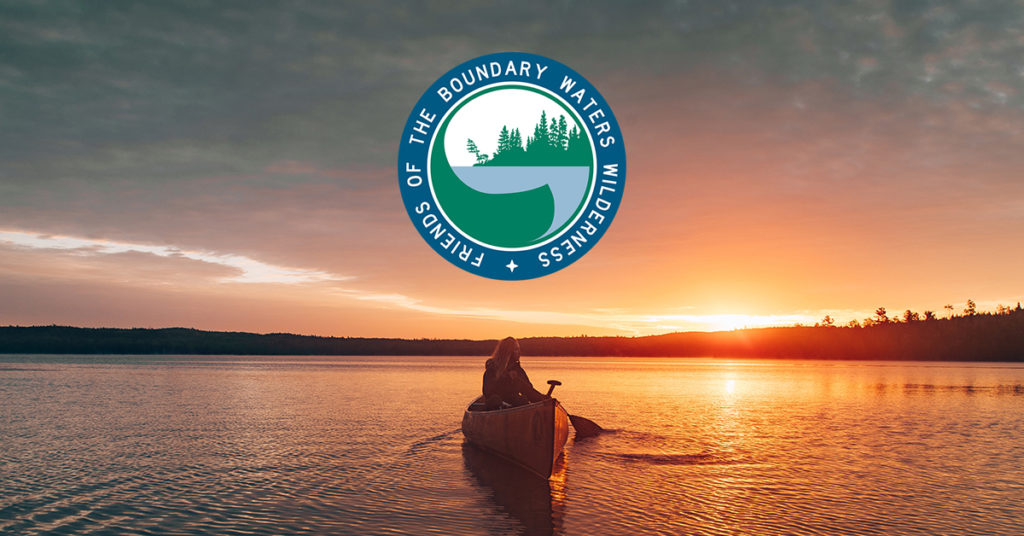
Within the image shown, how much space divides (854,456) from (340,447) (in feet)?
51.3

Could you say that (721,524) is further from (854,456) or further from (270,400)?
(270,400)

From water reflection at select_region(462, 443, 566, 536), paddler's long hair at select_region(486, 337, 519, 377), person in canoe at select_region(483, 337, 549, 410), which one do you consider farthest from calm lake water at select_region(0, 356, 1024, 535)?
paddler's long hair at select_region(486, 337, 519, 377)

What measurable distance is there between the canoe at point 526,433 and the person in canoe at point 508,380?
61cm

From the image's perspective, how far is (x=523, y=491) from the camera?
1422 cm

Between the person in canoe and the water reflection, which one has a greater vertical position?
the person in canoe

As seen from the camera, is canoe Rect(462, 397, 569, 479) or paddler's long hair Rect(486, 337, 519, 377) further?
paddler's long hair Rect(486, 337, 519, 377)

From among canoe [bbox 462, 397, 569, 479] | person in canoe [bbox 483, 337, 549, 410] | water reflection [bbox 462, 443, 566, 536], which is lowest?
water reflection [bbox 462, 443, 566, 536]

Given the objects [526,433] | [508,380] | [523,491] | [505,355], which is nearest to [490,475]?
[526,433]

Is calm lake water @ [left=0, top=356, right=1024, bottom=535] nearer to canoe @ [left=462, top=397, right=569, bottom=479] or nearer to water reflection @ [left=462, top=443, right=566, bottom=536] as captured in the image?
water reflection @ [left=462, top=443, right=566, bottom=536]

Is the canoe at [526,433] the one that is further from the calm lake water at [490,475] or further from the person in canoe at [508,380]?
the person in canoe at [508,380]

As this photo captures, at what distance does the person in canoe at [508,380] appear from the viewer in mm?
17594

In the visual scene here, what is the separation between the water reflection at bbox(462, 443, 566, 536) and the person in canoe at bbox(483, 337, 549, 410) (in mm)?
1666

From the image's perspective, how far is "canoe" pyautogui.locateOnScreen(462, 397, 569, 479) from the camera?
49.5 ft

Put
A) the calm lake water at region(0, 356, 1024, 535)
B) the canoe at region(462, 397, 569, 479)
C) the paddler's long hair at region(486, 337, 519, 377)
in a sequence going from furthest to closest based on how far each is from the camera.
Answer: the paddler's long hair at region(486, 337, 519, 377) < the canoe at region(462, 397, 569, 479) < the calm lake water at region(0, 356, 1024, 535)
